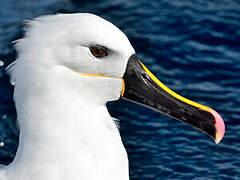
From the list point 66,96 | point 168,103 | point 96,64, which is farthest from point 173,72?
point 66,96

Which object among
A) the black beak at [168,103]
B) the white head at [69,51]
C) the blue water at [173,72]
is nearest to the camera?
the white head at [69,51]

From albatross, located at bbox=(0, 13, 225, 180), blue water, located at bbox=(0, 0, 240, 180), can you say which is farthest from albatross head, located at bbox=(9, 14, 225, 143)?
blue water, located at bbox=(0, 0, 240, 180)

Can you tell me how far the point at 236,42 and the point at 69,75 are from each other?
5.02 meters

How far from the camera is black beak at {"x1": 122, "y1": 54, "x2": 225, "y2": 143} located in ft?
15.5

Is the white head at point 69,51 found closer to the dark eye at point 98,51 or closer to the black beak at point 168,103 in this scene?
the dark eye at point 98,51

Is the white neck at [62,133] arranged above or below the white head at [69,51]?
below

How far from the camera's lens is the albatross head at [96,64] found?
438 centimetres

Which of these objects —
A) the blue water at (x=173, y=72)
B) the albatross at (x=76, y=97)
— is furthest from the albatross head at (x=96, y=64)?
the blue water at (x=173, y=72)

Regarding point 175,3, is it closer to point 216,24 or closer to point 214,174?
point 216,24

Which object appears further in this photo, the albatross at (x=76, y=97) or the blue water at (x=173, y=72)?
the blue water at (x=173, y=72)

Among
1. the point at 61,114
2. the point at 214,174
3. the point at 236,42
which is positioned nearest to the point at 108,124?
the point at 61,114

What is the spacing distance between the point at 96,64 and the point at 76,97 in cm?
32

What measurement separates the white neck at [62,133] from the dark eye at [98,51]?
0.24m

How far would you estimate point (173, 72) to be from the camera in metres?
8.59
